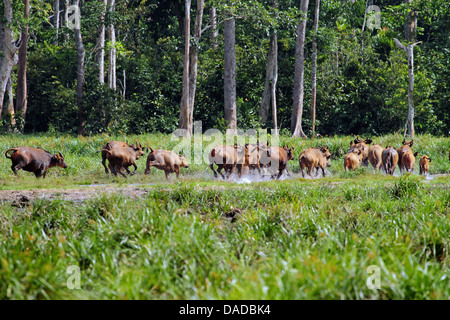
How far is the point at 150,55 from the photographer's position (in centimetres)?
3931

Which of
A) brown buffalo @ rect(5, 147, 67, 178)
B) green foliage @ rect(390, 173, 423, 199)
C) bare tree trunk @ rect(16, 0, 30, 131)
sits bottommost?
green foliage @ rect(390, 173, 423, 199)

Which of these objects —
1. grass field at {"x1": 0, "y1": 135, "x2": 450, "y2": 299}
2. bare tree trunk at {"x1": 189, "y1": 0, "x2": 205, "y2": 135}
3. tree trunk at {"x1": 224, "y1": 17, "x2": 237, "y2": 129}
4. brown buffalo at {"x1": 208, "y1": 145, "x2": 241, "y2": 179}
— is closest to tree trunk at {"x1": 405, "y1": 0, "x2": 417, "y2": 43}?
tree trunk at {"x1": 224, "y1": 17, "x2": 237, "y2": 129}

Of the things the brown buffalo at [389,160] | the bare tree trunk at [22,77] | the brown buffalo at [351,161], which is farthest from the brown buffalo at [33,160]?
the bare tree trunk at [22,77]

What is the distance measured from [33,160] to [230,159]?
571cm

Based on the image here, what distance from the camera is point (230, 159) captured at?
16.7m

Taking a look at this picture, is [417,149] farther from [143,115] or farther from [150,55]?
[150,55]

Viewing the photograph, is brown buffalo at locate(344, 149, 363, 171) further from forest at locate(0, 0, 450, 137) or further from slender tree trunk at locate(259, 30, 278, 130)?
slender tree trunk at locate(259, 30, 278, 130)

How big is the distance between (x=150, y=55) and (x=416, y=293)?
35.2 meters

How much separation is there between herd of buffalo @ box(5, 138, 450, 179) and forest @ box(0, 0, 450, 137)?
10.7 m

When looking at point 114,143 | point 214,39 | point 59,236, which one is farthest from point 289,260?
point 214,39

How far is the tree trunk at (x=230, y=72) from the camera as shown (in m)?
28.0

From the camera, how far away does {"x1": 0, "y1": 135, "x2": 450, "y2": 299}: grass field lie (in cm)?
621

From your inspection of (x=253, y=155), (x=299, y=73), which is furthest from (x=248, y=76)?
(x=253, y=155)

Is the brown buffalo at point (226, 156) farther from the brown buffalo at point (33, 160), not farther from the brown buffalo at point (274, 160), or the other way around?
the brown buffalo at point (33, 160)
